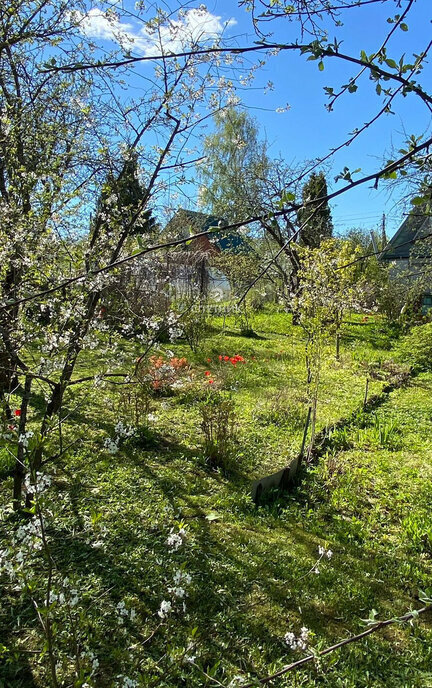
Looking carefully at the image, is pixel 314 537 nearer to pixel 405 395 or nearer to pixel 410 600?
pixel 410 600

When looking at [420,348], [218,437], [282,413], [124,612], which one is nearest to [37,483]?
[124,612]

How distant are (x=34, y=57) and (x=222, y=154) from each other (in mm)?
19040

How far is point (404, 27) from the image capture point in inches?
49.3

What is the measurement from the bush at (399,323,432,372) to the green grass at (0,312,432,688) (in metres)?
3.46

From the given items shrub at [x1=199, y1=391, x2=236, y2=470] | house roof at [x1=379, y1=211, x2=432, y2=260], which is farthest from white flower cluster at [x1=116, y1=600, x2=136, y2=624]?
shrub at [x1=199, y1=391, x2=236, y2=470]

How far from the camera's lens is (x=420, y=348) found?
9055 mm

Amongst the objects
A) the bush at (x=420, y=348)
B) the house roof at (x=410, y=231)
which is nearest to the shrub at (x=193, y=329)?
the house roof at (x=410, y=231)

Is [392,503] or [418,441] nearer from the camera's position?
[392,503]

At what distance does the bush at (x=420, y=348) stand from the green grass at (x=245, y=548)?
11.4ft

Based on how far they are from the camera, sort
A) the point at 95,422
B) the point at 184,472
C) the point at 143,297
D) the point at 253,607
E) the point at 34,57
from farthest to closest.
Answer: the point at 143,297
the point at 95,422
the point at 184,472
the point at 34,57
the point at 253,607

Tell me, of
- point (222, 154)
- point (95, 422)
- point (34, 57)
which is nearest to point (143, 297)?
point (95, 422)

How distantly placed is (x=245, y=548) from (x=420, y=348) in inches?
296

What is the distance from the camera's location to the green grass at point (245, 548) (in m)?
2.17

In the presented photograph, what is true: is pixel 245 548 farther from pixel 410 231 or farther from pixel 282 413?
pixel 410 231
